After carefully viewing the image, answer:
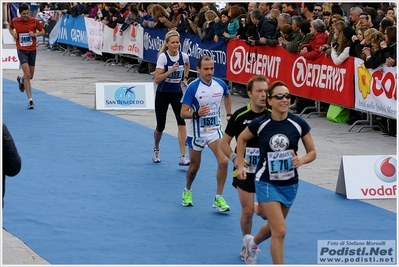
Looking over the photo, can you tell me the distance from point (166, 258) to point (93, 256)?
2.40ft

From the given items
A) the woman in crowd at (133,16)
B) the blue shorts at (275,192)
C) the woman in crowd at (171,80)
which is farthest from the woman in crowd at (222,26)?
the blue shorts at (275,192)

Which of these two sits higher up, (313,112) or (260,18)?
(260,18)

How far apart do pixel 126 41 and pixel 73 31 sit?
5419 mm

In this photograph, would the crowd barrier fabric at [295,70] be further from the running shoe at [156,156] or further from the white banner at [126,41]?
the running shoe at [156,156]

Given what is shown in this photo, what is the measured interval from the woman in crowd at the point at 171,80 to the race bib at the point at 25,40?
6.28 metres

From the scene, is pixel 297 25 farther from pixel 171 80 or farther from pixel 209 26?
pixel 171 80

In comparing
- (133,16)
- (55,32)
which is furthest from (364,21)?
(55,32)

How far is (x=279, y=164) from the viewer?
26.0 ft

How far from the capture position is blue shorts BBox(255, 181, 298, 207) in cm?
793

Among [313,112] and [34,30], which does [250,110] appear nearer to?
[313,112]

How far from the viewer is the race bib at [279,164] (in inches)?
312

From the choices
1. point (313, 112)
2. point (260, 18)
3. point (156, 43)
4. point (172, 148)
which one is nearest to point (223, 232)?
point (172, 148)

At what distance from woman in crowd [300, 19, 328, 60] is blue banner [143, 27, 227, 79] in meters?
3.86

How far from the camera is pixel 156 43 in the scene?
2511cm
